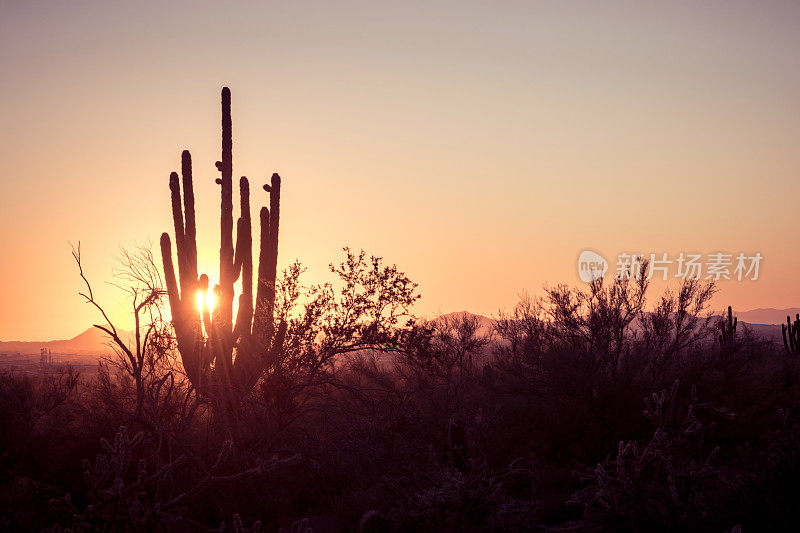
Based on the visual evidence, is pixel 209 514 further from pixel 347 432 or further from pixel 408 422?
pixel 408 422

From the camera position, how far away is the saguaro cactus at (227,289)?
14453 mm

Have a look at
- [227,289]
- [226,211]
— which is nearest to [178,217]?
[226,211]

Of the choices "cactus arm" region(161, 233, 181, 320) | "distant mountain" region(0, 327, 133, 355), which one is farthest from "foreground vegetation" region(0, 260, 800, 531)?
"distant mountain" region(0, 327, 133, 355)

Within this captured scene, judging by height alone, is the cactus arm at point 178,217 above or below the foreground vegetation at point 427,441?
above

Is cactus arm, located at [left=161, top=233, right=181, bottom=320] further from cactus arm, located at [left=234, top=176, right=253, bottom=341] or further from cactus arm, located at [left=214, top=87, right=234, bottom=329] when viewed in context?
cactus arm, located at [left=234, top=176, right=253, bottom=341]

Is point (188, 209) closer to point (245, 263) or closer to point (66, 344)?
point (245, 263)

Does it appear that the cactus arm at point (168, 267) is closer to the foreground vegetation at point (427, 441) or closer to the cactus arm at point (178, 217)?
the cactus arm at point (178, 217)

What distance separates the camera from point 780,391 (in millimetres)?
17656

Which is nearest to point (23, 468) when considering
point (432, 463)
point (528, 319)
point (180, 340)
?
point (180, 340)

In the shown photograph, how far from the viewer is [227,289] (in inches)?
619

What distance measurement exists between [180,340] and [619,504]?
10.7 m

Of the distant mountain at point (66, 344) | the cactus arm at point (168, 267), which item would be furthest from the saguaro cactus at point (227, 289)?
the distant mountain at point (66, 344)

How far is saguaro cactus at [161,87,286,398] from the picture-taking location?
14.5 metres

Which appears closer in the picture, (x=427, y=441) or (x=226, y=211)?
(x=427, y=441)
